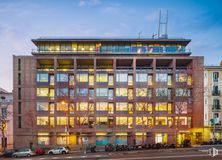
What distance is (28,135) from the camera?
197 ft

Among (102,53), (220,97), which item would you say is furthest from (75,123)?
(220,97)

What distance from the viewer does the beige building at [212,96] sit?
6228cm

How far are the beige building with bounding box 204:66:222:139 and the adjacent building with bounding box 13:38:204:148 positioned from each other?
2.25 metres

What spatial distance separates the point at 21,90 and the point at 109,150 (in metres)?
29.6

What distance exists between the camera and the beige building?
62281 mm

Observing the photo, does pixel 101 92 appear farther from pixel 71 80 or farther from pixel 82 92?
pixel 71 80

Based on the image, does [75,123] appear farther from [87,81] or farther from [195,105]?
[195,105]

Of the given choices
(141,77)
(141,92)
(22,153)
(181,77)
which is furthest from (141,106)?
(22,153)

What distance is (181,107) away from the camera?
203 ft

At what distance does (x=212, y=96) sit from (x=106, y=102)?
1121 inches

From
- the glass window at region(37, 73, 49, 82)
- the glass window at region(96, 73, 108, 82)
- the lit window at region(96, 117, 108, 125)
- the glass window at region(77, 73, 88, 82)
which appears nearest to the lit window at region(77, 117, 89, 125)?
the lit window at region(96, 117, 108, 125)

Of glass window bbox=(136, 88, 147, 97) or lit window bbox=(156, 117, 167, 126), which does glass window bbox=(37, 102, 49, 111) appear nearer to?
glass window bbox=(136, 88, 147, 97)

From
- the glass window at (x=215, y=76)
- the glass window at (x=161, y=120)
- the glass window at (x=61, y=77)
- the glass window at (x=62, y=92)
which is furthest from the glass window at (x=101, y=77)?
the glass window at (x=215, y=76)

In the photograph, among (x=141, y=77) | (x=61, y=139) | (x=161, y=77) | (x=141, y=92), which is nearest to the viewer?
(x=61, y=139)
